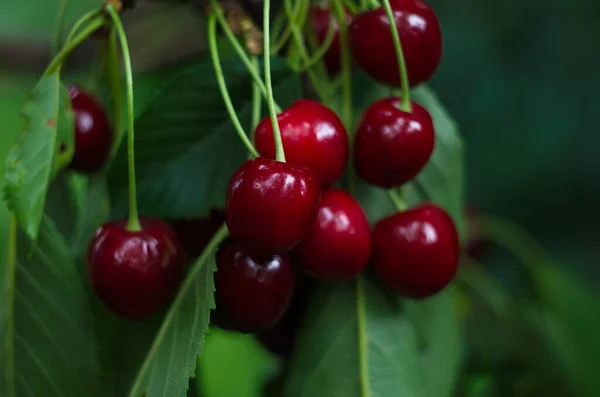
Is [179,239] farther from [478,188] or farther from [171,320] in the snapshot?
[478,188]

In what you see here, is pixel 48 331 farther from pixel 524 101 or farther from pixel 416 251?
pixel 524 101

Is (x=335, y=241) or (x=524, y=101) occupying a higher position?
(x=335, y=241)

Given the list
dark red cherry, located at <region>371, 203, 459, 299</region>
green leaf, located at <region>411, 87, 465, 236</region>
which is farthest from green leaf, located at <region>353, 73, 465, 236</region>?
dark red cherry, located at <region>371, 203, 459, 299</region>

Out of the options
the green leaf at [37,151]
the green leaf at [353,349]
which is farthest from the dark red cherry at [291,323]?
the green leaf at [37,151]

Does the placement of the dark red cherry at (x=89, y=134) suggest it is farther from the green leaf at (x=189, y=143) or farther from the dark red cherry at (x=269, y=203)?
the dark red cherry at (x=269, y=203)

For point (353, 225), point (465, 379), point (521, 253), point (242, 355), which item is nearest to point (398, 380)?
point (353, 225)

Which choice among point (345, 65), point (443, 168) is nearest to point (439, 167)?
point (443, 168)
